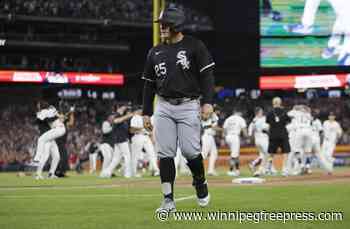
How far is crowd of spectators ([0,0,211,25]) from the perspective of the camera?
119 ft

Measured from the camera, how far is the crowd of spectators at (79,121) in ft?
113

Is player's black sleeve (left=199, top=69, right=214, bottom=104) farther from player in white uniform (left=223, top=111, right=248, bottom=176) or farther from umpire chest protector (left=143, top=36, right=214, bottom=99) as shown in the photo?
player in white uniform (left=223, top=111, right=248, bottom=176)

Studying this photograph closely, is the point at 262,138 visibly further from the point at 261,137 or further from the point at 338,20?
the point at 338,20

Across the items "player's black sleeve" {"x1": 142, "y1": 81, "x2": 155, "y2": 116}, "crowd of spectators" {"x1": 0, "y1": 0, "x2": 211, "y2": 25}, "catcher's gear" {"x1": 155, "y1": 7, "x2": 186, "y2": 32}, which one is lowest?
"player's black sleeve" {"x1": 142, "y1": 81, "x2": 155, "y2": 116}

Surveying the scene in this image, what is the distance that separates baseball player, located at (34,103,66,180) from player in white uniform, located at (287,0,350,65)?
819 inches

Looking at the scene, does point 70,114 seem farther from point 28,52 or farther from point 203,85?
point 28,52

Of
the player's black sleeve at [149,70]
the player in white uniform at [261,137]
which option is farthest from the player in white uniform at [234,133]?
the player's black sleeve at [149,70]

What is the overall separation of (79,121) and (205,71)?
30870mm

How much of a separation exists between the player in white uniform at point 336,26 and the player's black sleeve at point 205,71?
3023cm

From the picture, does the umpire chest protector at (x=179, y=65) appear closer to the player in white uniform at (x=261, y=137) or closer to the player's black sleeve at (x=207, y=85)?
the player's black sleeve at (x=207, y=85)

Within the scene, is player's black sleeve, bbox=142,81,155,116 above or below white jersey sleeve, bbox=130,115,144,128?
above

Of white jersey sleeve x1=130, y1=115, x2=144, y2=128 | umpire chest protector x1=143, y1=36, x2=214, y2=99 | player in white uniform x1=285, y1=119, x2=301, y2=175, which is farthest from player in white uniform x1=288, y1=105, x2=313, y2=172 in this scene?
umpire chest protector x1=143, y1=36, x2=214, y2=99

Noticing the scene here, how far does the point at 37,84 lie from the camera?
39.1m

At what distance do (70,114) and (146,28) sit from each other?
18.1 meters
